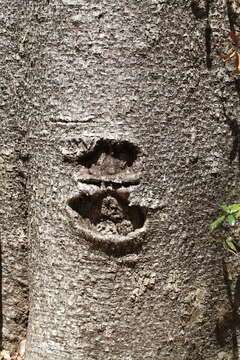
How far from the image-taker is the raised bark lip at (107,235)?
6.70ft

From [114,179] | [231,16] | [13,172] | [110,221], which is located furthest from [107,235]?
[231,16]

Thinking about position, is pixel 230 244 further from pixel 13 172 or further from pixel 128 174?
pixel 13 172

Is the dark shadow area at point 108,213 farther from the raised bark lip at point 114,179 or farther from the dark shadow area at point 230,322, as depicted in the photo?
the dark shadow area at point 230,322

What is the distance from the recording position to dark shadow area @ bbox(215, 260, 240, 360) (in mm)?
2252

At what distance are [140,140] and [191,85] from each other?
298 millimetres

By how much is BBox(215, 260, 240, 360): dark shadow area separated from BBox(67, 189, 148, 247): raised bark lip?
0.43 m

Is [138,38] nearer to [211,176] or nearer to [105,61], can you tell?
[105,61]

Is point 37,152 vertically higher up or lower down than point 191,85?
lower down

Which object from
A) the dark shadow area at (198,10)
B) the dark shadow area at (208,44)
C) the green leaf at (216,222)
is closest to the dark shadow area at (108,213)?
the green leaf at (216,222)

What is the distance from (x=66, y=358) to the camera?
2.15 m

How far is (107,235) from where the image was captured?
6.79ft

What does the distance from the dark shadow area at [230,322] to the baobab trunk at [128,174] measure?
0.13ft

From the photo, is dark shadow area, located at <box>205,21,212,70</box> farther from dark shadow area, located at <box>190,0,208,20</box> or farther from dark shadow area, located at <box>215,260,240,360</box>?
dark shadow area, located at <box>215,260,240,360</box>

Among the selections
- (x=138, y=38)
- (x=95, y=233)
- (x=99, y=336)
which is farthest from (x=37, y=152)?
Result: (x=99, y=336)
